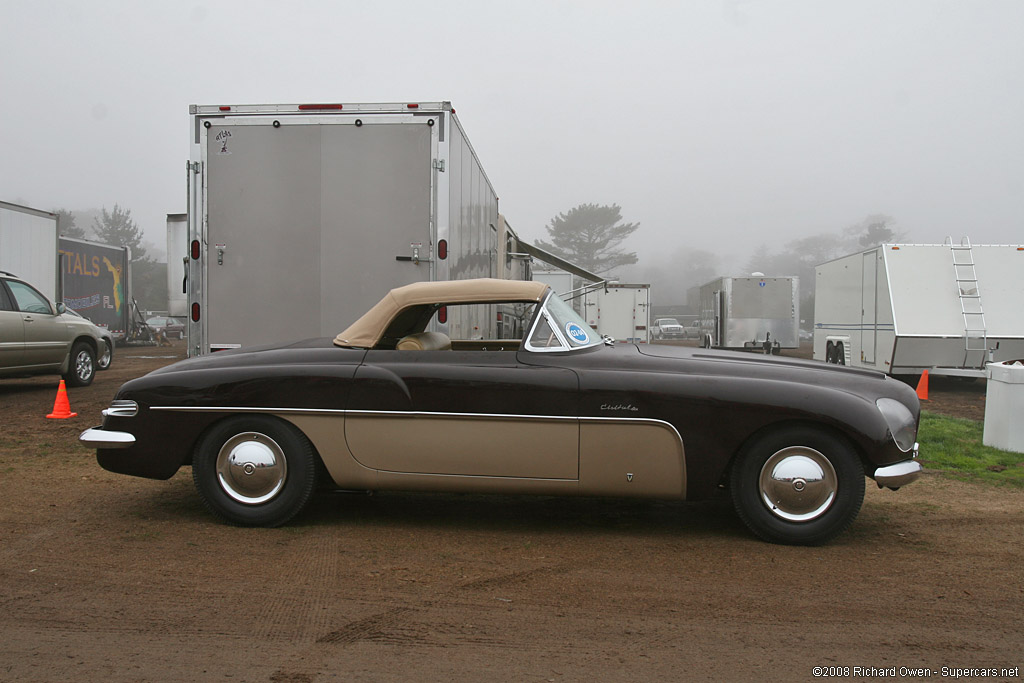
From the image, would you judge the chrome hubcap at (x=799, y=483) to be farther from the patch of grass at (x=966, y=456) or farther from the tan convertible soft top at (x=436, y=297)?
the patch of grass at (x=966, y=456)

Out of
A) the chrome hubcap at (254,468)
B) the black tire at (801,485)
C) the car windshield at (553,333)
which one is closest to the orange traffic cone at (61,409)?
the chrome hubcap at (254,468)

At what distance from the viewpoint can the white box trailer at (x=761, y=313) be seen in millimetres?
25109

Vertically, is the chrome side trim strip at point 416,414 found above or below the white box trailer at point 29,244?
below

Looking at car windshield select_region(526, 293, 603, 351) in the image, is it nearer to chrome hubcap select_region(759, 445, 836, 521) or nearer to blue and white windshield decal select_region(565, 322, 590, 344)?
blue and white windshield decal select_region(565, 322, 590, 344)

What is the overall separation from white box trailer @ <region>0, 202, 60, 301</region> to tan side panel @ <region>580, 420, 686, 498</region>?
13.1 metres

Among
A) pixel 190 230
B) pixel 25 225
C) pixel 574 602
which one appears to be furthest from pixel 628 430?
pixel 25 225

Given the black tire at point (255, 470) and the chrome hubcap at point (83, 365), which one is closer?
the black tire at point (255, 470)

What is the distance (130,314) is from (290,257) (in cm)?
2678

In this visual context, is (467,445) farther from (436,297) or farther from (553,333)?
(436,297)

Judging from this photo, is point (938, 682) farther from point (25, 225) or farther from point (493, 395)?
point (25, 225)

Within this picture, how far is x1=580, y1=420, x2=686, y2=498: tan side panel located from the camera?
418 centimetres

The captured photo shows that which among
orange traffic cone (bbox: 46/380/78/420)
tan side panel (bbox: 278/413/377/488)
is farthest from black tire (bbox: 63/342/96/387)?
tan side panel (bbox: 278/413/377/488)

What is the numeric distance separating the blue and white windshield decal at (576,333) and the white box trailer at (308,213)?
251 centimetres

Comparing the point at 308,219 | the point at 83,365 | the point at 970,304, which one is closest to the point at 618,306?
the point at 970,304
